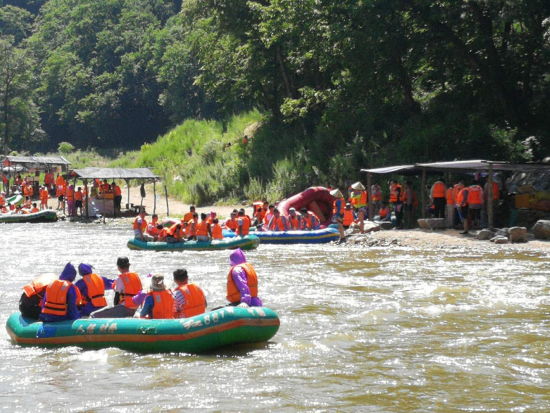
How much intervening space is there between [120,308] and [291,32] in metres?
23.0

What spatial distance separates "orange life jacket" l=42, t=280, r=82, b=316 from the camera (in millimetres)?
10523

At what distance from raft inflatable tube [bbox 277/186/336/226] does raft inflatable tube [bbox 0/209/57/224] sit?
13.2 m

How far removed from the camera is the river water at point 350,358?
8.47 m

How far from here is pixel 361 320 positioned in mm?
12305

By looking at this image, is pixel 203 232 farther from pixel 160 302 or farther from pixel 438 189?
pixel 160 302

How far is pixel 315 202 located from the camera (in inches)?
1032

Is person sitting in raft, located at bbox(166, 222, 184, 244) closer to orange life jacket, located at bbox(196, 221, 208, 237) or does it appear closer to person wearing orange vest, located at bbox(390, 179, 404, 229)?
orange life jacket, located at bbox(196, 221, 208, 237)

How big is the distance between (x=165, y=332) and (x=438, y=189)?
15.0 meters

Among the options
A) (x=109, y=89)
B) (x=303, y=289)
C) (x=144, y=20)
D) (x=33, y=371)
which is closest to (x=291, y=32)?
(x=303, y=289)

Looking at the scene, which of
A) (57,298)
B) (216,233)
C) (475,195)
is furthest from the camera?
(216,233)

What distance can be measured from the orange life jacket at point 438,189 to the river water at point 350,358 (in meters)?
6.50

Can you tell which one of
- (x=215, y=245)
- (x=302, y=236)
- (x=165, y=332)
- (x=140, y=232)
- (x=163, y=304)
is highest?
(x=140, y=232)

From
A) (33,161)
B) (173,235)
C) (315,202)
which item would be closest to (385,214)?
(315,202)

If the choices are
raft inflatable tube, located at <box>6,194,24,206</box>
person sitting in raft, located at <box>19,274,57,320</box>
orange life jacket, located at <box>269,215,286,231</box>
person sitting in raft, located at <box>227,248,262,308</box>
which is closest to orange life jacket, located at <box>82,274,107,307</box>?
person sitting in raft, located at <box>19,274,57,320</box>
